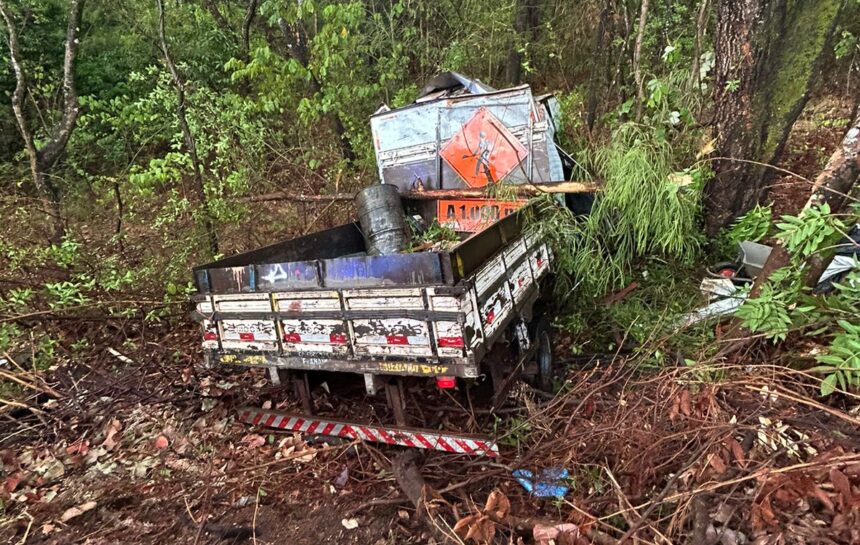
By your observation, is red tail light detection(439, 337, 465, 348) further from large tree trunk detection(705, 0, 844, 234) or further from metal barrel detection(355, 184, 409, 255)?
large tree trunk detection(705, 0, 844, 234)

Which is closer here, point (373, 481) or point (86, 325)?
point (373, 481)

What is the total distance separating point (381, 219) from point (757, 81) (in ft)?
11.8

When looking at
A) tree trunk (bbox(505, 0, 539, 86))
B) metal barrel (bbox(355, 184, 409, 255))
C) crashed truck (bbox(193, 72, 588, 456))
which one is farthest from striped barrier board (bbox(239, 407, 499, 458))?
tree trunk (bbox(505, 0, 539, 86))

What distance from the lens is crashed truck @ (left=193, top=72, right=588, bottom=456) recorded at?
9.18 feet

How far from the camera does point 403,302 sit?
2828mm

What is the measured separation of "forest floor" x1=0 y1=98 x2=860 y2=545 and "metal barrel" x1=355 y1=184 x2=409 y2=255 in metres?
1.64

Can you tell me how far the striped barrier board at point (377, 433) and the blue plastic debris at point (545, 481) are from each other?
213 mm

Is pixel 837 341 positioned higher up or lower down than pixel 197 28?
lower down

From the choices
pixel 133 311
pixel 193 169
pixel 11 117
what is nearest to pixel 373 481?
pixel 133 311

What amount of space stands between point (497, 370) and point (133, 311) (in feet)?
14.3

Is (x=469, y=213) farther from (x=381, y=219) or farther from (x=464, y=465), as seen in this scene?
(x=464, y=465)

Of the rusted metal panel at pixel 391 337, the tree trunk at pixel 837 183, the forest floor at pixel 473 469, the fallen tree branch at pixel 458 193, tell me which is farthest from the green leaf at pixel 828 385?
the fallen tree branch at pixel 458 193

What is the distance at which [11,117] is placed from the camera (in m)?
9.58

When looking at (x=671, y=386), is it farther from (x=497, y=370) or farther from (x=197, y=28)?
(x=197, y=28)
